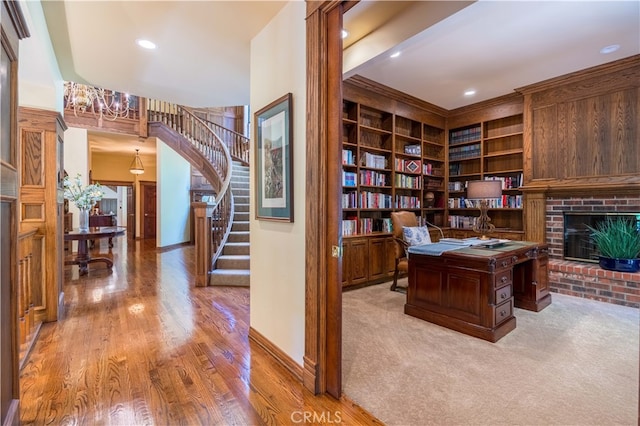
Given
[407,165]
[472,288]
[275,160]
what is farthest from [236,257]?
[472,288]

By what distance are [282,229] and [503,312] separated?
2.19 meters

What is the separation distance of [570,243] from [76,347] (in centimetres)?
596

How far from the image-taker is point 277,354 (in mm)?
2271

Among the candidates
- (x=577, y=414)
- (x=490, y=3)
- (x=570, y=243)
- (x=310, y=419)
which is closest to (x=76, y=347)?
(x=310, y=419)

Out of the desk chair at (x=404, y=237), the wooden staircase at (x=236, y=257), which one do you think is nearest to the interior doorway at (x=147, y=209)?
the wooden staircase at (x=236, y=257)

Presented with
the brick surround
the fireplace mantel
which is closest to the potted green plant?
the brick surround

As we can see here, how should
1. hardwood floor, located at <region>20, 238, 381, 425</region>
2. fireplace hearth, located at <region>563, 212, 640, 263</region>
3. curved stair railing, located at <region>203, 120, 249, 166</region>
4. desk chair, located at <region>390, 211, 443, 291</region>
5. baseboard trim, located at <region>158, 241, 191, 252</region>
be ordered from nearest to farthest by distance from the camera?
hardwood floor, located at <region>20, 238, 381, 425</region> < desk chair, located at <region>390, 211, 443, 291</region> < fireplace hearth, located at <region>563, 212, 640, 263</region> < baseboard trim, located at <region>158, 241, 191, 252</region> < curved stair railing, located at <region>203, 120, 249, 166</region>

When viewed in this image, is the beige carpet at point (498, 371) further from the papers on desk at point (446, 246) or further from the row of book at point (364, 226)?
the row of book at point (364, 226)

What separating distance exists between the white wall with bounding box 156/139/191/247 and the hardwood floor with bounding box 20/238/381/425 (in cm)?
459

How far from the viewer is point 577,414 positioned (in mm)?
1708

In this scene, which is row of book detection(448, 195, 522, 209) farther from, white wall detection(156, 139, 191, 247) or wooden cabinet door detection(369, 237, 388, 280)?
white wall detection(156, 139, 191, 247)

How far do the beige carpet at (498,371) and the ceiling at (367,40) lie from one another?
2.65 m

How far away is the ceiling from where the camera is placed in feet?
7.71

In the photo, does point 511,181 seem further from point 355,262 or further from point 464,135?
point 355,262
